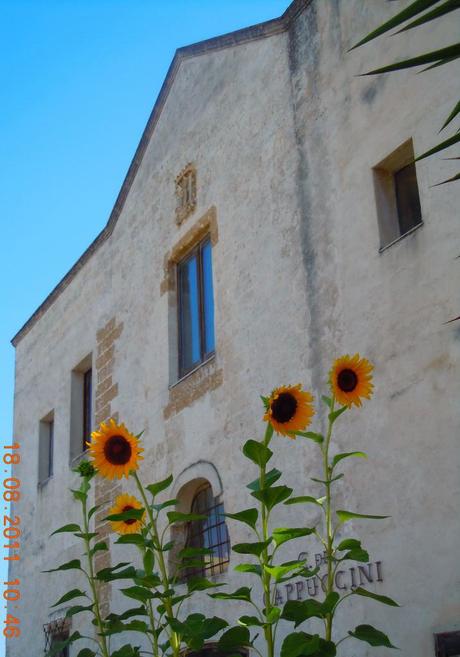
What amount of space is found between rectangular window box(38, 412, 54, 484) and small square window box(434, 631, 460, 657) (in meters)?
8.98

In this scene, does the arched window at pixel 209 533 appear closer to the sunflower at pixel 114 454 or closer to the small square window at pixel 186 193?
the small square window at pixel 186 193

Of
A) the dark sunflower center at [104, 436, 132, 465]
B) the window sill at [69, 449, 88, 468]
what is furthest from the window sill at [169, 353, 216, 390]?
the dark sunflower center at [104, 436, 132, 465]

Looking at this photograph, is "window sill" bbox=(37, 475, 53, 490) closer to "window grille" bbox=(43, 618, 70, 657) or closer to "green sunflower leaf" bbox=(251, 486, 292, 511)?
"window grille" bbox=(43, 618, 70, 657)

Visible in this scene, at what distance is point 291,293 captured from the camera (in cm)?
813

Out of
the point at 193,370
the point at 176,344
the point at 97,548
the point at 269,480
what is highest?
the point at 176,344

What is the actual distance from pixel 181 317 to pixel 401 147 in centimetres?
401

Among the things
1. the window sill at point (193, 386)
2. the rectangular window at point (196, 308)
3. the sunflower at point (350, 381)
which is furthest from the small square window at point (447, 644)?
the rectangular window at point (196, 308)

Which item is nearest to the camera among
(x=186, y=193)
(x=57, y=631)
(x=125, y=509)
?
(x=125, y=509)

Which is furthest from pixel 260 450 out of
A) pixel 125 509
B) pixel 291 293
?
pixel 291 293

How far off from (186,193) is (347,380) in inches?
254

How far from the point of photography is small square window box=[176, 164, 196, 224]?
34.1ft

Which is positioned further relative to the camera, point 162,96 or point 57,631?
point 57,631

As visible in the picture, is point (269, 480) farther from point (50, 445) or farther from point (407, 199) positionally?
point (50, 445)

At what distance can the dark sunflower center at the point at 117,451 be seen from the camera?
4.52m
